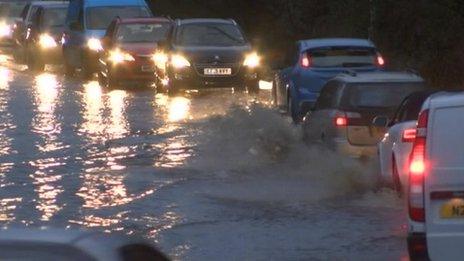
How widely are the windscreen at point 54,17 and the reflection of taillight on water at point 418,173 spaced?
32078mm

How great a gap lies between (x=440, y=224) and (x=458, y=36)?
16743 millimetres

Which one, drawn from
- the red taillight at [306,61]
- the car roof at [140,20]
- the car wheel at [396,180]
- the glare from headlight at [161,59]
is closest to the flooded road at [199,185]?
the car wheel at [396,180]

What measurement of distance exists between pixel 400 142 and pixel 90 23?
75.1 ft

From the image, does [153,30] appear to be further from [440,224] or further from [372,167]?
[440,224]

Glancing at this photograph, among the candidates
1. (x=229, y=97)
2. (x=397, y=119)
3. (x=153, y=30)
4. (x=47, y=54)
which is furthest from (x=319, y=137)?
(x=47, y=54)

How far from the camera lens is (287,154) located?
19312mm

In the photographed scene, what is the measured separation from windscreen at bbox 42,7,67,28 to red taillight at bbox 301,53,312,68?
18.9m

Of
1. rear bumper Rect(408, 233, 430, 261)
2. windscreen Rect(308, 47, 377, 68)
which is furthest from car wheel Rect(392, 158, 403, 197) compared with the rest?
windscreen Rect(308, 47, 377, 68)

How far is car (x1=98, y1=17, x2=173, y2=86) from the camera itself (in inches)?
1275

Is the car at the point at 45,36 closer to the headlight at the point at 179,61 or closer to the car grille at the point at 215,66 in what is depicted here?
the headlight at the point at 179,61

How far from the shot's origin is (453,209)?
880 cm

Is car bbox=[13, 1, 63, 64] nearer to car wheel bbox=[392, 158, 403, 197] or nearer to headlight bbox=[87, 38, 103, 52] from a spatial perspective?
headlight bbox=[87, 38, 103, 52]

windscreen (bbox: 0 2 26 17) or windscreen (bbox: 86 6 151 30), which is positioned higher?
windscreen (bbox: 86 6 151 30)

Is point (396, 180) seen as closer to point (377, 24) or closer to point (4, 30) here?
point (377, 24)
